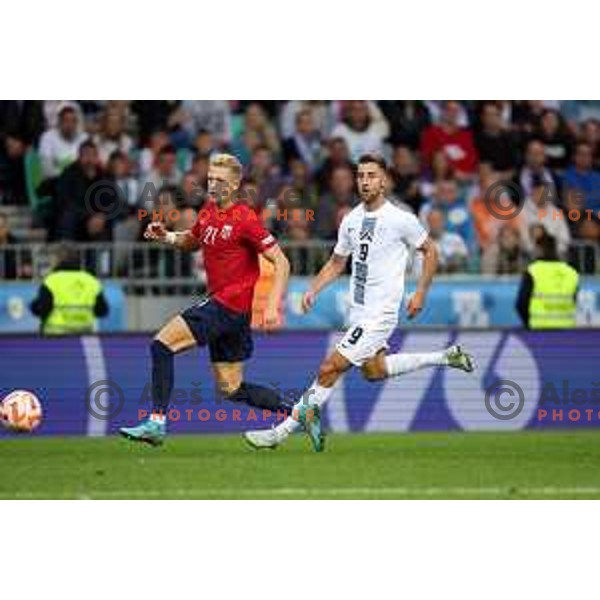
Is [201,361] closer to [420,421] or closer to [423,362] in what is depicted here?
[420,421]

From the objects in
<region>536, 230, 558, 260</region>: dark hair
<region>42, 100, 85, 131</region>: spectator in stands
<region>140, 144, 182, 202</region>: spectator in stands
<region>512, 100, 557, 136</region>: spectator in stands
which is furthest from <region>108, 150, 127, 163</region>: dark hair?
<region>536, 230, 558, 260</region>: dark hair

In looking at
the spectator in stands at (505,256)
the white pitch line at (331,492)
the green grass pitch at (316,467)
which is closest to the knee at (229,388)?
the green grass pitch at (316,467)

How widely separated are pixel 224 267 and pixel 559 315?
6.74 metres

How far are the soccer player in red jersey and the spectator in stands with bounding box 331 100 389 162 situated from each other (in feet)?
30.8

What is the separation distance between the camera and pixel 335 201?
952 inches

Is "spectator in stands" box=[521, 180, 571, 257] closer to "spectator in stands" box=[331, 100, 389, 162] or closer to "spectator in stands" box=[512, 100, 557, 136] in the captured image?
"spectator in stands" box=[512, 100, 557, 136]

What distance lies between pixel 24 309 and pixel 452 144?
18.5ft

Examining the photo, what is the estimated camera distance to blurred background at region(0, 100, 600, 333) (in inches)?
911

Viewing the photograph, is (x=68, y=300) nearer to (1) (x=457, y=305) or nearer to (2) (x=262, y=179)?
(2) (x=262, y=179)

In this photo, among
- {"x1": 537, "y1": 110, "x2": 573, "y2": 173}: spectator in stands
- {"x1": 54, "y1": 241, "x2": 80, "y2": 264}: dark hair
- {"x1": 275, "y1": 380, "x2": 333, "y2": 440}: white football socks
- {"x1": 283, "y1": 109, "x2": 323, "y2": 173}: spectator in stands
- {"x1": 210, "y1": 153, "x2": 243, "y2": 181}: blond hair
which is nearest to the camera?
{"x1": 210, "y1": 153, "x2": 243, "y2": 181}: blond hair

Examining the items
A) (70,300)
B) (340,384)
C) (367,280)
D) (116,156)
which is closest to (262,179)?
(116,156)

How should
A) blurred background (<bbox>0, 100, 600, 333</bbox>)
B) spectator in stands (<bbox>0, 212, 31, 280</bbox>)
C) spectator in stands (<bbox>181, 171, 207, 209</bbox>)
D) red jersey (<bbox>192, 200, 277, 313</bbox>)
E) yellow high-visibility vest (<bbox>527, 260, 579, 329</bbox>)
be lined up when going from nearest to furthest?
red jersey (<bbox>192, 200, 277, 313</bbox>) < yellow high-visibility vest (<bbox>527, 260, 579, 329</bbox>) < blurred background (<bbox>0, 100, 600, 333</bbox>) < spectator in stands (<bbox>0, 212, 31, 280</bbox>) < spectator in stands (<bbox>181, 171, 207, 209</bbox>)

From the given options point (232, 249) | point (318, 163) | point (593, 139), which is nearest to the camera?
point (232, 249)

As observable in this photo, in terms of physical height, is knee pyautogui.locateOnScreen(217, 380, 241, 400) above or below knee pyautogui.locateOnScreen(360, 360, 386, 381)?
below
